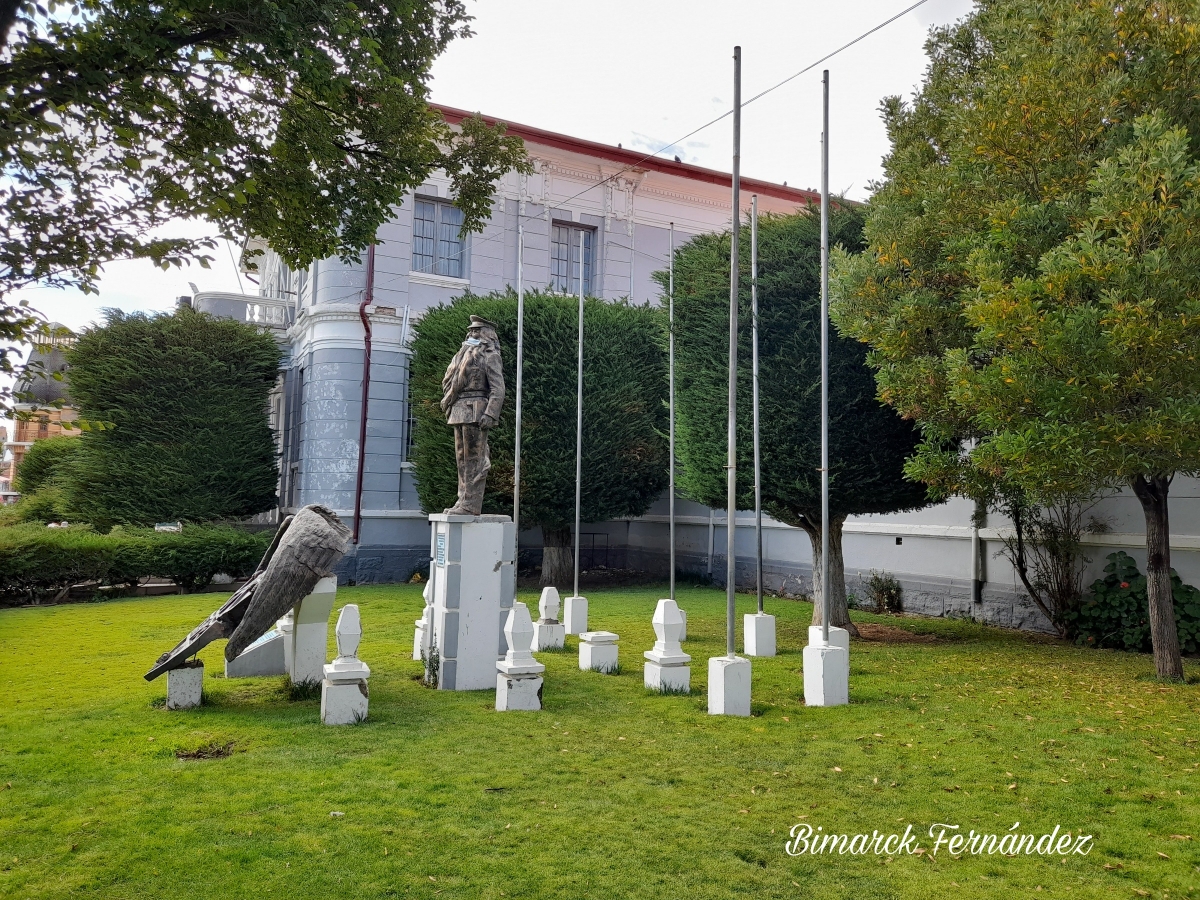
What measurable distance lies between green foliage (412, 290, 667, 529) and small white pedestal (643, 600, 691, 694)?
8973 millimetres

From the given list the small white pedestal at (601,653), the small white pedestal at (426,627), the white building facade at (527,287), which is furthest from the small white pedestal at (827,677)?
the white building facade at (527,287)

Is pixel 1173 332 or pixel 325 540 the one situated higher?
pixel 1173 332

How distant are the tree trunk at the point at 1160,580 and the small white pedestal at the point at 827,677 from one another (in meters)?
3.66

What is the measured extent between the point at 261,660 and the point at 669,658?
166 inches

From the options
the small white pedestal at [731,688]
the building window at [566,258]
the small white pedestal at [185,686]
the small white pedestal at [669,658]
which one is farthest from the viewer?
the building window at [566,258]

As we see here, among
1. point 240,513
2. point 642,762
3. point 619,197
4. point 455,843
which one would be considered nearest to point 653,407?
point 619,197

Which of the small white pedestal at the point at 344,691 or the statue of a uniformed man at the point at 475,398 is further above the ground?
the statue of a uniformed man at the point at 475,398

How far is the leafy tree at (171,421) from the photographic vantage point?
17641 mm

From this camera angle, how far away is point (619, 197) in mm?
21906

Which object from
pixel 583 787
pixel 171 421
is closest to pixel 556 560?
pixel 171 421

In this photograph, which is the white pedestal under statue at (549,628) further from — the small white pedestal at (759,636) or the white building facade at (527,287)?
the white building facade at (527,287)

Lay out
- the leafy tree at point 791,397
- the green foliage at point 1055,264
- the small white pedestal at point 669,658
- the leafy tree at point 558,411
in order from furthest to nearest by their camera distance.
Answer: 1. the leafy tree at point 558,411
2. the leafy tree at point 791,397
3. the small white pedestal at point 669,658
4. the green foliage at point 1055,264

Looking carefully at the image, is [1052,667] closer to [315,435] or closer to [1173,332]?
[1173,332]

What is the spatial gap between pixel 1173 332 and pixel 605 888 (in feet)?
21.5
